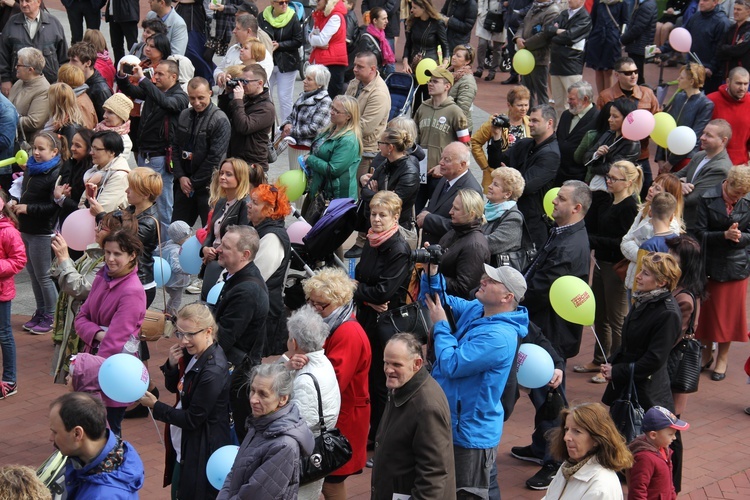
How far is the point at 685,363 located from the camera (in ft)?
23.1

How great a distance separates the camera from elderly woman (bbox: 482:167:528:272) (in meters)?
7.75

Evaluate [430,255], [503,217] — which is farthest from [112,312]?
[503,217]

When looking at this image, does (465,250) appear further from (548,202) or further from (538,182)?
(548,202)

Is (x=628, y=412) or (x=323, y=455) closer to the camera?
(x=323, y=455)

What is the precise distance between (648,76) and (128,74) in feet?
37.2

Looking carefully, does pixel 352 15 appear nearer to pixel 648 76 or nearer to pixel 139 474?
pixel 648 76

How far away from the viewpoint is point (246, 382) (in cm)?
639

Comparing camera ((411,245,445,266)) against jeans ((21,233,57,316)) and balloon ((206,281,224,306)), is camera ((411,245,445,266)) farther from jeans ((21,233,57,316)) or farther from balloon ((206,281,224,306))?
jeans ((21,233,57,316))

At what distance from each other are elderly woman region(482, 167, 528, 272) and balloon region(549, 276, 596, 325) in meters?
0.65

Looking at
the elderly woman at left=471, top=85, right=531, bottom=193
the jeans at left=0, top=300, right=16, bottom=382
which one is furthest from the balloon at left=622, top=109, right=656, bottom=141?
the jeans at left=0, top=300, right=16, bottom=382

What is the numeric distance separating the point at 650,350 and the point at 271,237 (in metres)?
2.81

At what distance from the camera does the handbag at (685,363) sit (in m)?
7.00

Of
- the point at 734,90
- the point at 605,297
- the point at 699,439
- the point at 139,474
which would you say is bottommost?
the point at 699,439

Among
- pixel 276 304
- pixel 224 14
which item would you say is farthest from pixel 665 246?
pixel 224 14
